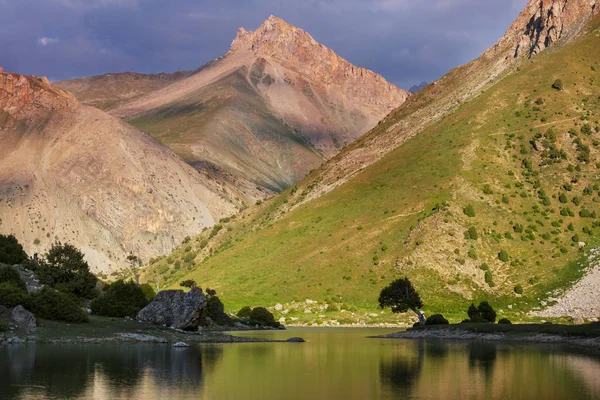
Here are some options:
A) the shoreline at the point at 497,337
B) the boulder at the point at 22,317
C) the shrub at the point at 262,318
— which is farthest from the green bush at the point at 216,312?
the boulder at the point at 22,317

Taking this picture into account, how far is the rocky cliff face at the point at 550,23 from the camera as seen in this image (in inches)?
6614

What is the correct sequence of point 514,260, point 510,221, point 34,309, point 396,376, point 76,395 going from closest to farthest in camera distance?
point 76,395 < point 396,376 < point 34,309 < point 514,260 < point 510,221

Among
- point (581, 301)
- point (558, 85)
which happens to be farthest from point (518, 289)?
point (558, 85)

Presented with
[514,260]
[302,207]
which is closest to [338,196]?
[302,207]

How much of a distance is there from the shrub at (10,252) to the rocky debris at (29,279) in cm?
156

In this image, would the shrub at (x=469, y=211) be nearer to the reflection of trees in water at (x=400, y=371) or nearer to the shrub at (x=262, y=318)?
the shrub at (x=262, y=318)

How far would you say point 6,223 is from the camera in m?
190

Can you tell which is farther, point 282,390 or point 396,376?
point 396,376

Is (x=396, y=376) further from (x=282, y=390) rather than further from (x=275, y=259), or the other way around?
(x=275, y=259)

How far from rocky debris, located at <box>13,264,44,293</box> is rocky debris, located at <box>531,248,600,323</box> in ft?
201

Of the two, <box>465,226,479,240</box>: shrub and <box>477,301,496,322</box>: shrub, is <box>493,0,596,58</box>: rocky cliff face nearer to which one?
<box>465,226,479,240</box>: shrub

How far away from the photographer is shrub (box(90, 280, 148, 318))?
6121cm

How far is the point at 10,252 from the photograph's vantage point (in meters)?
71.1

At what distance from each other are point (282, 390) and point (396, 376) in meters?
7.49
